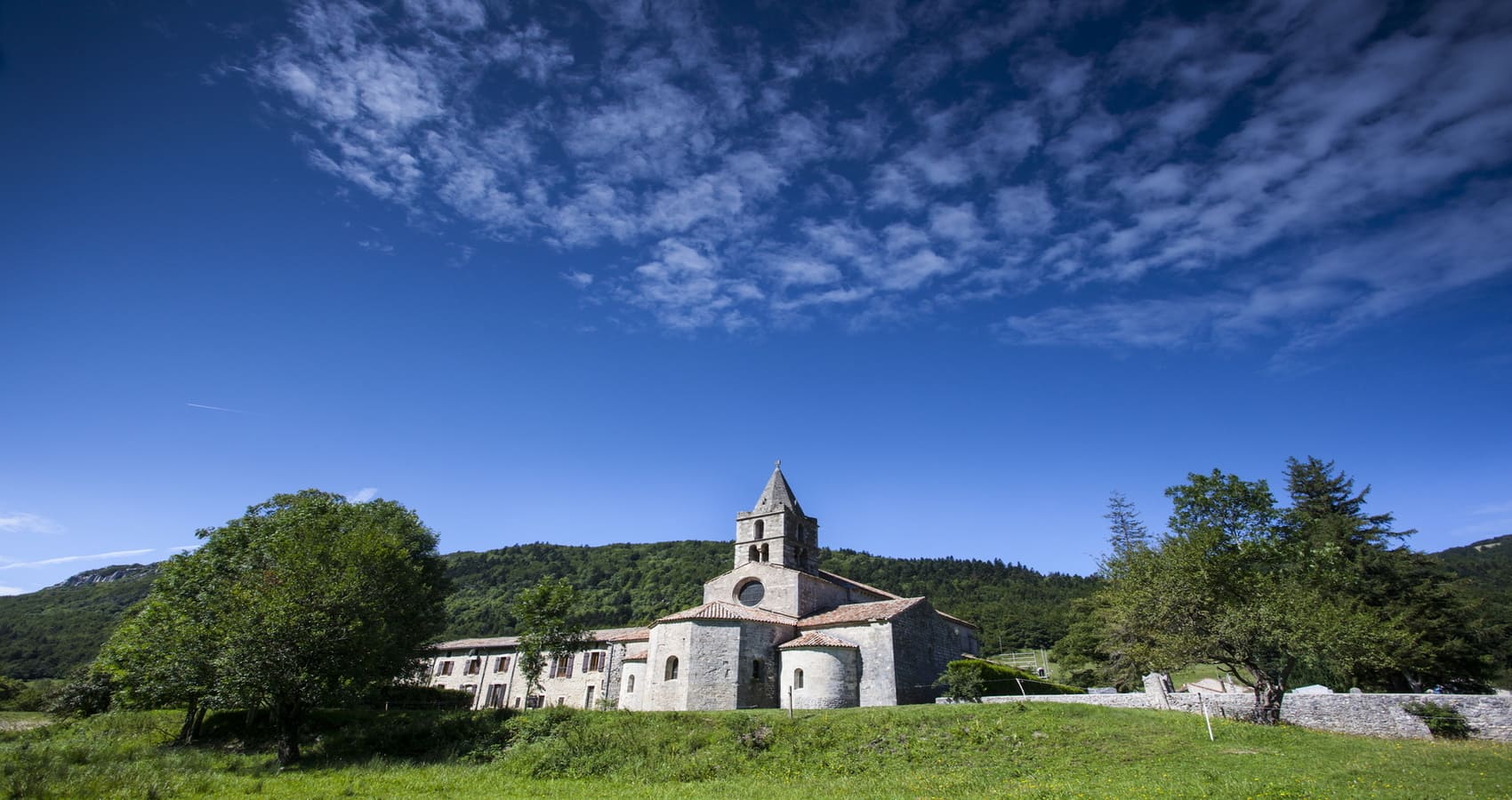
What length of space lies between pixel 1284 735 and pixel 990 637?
2545 inches

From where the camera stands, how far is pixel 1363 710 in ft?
72.7

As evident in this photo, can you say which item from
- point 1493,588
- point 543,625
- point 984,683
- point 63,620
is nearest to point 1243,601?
point 984,683

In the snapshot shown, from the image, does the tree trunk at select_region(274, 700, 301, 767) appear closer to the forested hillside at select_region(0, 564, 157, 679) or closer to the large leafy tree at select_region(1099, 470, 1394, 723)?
the large leafy tree at select_region(1099, 470, 1394, 723)

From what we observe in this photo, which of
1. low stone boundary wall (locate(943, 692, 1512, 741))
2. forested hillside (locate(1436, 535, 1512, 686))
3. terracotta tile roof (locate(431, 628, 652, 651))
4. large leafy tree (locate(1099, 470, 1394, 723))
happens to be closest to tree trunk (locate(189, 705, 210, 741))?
terracotta tile roof (locate(431, 628, 652, 651))

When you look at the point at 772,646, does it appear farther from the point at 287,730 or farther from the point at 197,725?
the point at 197,725

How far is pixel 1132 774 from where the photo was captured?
Answer: 16.7m

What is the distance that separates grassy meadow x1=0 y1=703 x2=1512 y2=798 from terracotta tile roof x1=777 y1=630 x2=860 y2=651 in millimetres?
5672

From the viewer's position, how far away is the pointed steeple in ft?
132

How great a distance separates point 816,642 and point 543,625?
553 inches

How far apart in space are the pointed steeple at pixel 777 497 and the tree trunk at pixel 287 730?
81.4 feet

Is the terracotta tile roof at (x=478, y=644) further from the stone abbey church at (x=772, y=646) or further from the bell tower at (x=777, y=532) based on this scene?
the bell tower at (x=777, y=532)

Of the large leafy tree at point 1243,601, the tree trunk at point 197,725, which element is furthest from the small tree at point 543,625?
the large leafy tree at point 1243,601

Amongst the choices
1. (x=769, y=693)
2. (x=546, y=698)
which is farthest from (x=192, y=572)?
(x=769, y=693)

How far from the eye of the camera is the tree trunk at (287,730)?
75.4 ft
